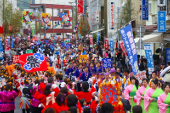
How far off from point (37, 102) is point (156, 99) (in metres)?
3.39

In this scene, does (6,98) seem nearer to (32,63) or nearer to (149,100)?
(32,63)

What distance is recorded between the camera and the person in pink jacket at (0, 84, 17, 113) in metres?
8.15

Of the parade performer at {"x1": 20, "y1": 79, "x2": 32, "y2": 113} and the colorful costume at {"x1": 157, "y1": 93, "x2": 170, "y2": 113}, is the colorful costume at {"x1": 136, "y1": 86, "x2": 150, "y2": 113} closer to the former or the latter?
the colorful costume at {"x1": 157, "y1": 93, "x2": 170, "y2": 113}

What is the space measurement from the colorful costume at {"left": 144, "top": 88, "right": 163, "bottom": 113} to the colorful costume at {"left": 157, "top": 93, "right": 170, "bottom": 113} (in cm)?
25

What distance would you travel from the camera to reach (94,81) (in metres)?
9.79

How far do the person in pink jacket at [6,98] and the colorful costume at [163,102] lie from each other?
4006mm

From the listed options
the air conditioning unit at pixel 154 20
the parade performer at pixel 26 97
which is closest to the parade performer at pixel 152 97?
the parade performer at pixel 26 97

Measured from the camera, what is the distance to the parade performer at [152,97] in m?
7.21

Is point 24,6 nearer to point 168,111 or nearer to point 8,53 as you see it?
point 8,53

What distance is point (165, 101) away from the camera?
270 inches

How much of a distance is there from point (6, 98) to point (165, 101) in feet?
14.2

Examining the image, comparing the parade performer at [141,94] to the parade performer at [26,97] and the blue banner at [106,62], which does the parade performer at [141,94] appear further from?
the blue banner at [106,62]

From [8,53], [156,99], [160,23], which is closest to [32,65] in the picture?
[156,99]

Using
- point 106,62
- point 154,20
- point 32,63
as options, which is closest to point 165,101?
point 32,63
